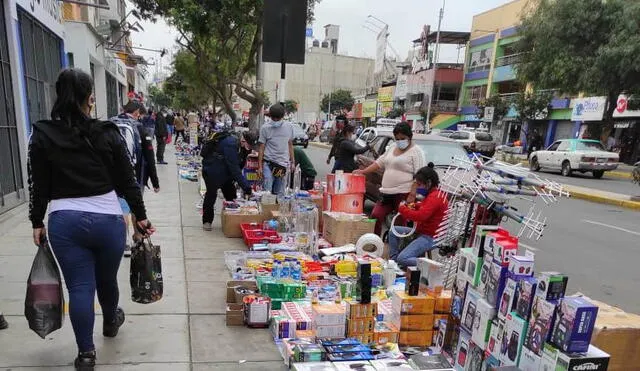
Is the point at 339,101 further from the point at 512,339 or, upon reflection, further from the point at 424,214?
the point at 512,339

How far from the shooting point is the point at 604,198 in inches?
492

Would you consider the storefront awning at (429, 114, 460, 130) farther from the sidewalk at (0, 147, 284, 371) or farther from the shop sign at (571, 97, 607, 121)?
the sidewalk at (0, 147, 284, 371)

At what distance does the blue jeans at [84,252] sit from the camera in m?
2.62

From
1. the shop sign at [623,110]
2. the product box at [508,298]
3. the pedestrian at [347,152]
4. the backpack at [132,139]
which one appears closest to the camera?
the product box at [508,298]

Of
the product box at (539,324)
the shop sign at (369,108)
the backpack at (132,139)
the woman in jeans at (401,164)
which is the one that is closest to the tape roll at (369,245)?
the woman in jeans at (401,164)

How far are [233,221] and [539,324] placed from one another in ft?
15.4

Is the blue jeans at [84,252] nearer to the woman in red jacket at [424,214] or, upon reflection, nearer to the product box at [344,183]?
the woman in red jacket at [424,214]

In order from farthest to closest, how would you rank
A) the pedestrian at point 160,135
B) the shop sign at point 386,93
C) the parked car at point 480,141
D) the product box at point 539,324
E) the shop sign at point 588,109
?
the shop sign at point 386,93 < the shop sign at point 588,109 < the parked car at point 480,141 < the pedestrian at point 160,135 < the product box at point 539,324

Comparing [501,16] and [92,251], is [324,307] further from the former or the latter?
[501,16]

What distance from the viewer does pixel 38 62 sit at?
28.1 ft

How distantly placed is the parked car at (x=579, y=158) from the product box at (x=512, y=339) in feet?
60.8

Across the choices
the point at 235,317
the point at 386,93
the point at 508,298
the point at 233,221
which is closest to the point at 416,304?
the point at 508,298

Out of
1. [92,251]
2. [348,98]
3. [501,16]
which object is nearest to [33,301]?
[92,251]

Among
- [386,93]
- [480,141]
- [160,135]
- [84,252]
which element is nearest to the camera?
[84,252]
